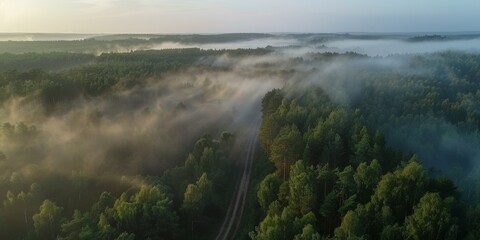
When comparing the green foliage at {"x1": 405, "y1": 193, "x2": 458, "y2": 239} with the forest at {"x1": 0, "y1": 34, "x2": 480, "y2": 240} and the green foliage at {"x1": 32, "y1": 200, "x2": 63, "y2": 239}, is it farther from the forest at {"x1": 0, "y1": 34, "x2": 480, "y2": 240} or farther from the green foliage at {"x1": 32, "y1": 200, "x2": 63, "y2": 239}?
the green foliage at {"x1": 32, "y1": 200, "x2": 63, "y2": 239}

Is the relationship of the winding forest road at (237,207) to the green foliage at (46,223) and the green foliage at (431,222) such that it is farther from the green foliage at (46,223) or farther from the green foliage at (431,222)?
the green foliage at (431,222)

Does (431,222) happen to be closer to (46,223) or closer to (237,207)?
(237,207)

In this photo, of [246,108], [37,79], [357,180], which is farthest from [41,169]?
[246,108]

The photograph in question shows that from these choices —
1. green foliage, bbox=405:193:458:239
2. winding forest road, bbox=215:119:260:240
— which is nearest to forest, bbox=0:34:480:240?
green foliage, bbox=405:193:458:239

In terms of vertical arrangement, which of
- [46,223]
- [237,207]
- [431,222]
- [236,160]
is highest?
[431,222]

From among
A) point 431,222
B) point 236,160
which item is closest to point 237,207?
point 236,160

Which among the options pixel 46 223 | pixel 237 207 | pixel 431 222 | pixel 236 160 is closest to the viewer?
pixel 431 222

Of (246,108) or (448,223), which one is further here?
(246,108)

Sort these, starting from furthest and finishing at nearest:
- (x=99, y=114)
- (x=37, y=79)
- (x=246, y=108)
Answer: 1. (x=246, y=108)
2. (x=37, y=79)
3. (x=99, y=114)

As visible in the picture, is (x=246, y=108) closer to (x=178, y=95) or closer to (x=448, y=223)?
(x=178, y=95)
